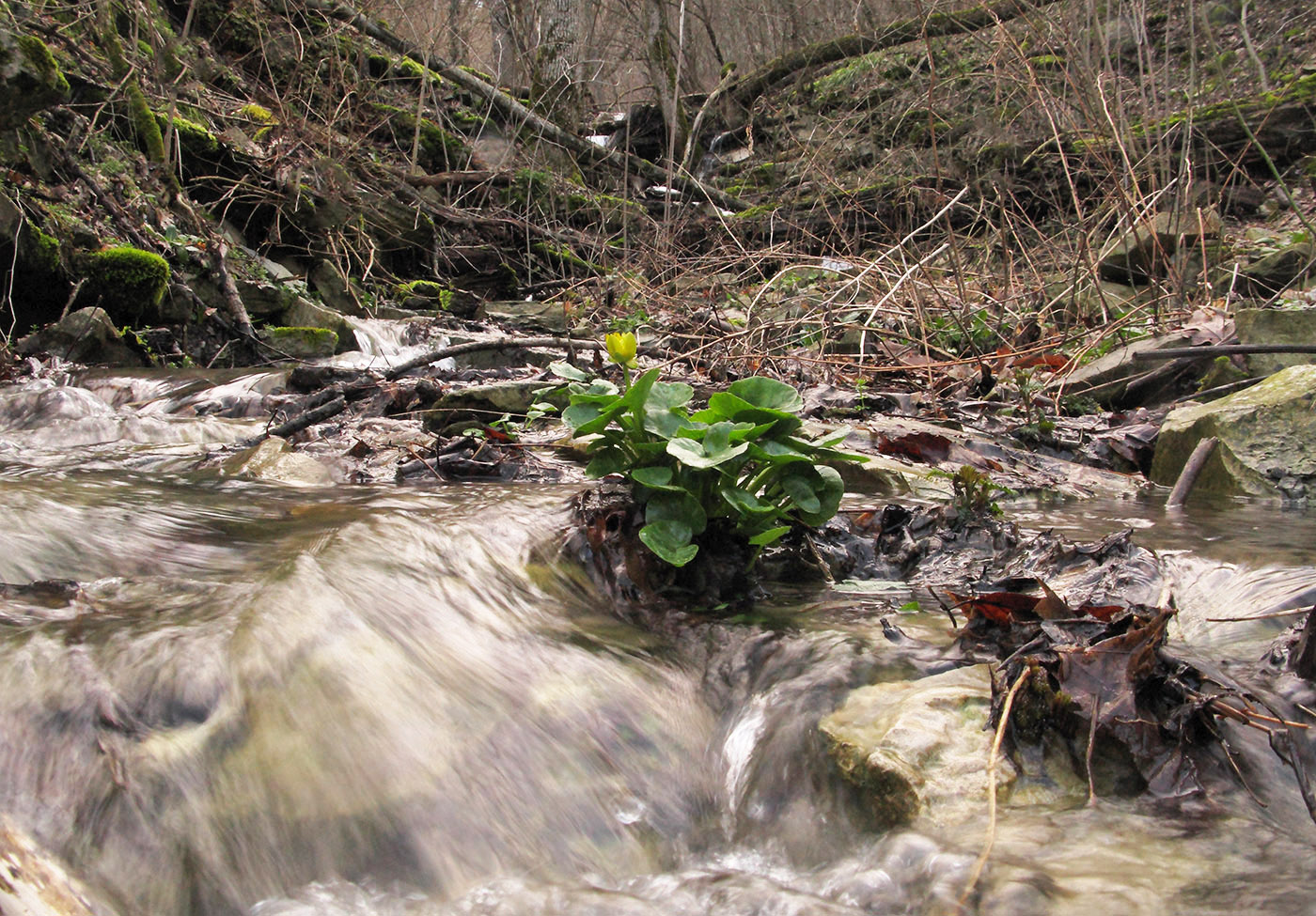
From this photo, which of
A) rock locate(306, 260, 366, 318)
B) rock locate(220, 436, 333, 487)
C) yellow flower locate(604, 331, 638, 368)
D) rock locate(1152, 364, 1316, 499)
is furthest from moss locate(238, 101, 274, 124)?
rock locate(1152, 364, 1316, 499)

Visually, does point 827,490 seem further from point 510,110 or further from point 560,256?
point 510,110

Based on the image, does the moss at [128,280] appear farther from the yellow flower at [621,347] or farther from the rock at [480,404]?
the yellow flower at [621,347]

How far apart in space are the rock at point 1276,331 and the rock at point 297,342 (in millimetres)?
5622

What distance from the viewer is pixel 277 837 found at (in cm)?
112

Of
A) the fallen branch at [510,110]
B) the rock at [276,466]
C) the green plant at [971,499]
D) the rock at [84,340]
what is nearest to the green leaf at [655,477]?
the green plant at [971,499]

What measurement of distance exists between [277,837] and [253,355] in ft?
18.8

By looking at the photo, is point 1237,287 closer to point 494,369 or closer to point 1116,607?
point 494,369

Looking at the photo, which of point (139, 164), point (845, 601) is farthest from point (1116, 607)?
point (139, 164)

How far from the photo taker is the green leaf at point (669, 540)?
1758 mm

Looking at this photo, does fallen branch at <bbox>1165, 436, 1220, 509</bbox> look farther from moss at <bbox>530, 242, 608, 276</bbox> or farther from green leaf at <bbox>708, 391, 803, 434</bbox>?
moss at <bbox>530, 242, 608, 276</bbox>

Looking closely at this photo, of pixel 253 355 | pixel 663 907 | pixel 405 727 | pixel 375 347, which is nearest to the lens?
pixel 663 907

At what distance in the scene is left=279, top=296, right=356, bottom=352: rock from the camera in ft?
22.3

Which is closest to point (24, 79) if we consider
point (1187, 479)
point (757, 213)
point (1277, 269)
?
point (757, 213)

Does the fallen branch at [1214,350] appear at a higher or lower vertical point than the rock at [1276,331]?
higher
